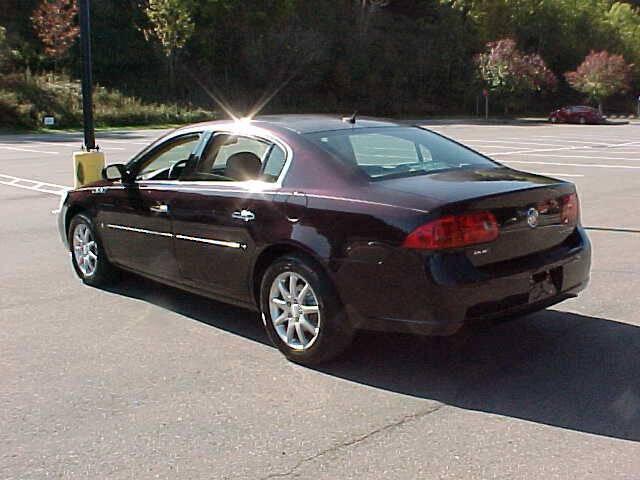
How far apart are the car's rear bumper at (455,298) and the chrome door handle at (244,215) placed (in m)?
0.92

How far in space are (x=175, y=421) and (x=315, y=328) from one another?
3.69ft

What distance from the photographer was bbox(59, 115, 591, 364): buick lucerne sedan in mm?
4441

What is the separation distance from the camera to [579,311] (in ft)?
19.7

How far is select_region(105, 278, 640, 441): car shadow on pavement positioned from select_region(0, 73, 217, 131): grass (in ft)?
120

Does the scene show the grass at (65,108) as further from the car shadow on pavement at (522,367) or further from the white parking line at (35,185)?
the car shadow on pavement at (522,367)

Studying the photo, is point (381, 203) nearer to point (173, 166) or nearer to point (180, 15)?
point (173, 166)

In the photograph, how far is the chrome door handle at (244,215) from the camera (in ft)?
16.9

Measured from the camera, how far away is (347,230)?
4641 millimetres

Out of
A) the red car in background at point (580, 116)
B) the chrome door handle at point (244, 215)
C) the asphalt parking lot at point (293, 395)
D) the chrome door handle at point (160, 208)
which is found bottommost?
the asphalt parking lot at point (293, 395)

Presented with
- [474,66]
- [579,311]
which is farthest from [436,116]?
[579,311]

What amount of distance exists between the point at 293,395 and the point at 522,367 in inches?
56.2

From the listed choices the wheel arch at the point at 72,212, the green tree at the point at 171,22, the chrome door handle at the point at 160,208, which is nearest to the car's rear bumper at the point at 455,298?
the chrome door handle at the point at 160,208

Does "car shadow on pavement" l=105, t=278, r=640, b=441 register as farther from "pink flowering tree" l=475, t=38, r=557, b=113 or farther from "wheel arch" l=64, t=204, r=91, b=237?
"pink flowering tree" l=475, t=38, r=557, b=113

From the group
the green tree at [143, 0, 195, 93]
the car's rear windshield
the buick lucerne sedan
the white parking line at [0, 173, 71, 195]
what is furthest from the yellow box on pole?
the green tree at [143, 0, 195, 93]
